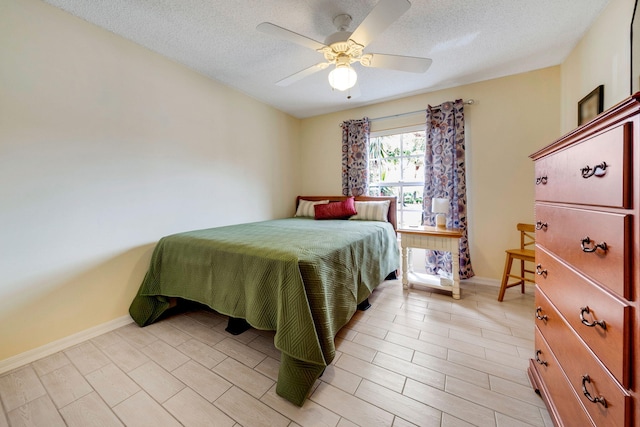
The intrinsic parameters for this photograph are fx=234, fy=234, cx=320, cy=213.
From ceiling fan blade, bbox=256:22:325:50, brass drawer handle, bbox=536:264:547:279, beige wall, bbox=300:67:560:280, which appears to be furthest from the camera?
beige wall, bbox=300:67:560:280

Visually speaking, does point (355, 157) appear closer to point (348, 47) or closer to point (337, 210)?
point (337, 210)

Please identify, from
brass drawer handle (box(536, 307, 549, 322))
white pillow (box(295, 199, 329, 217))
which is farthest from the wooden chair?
white pillow (box(295, 199, 329, 217))

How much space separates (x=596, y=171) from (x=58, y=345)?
3137 millimetres

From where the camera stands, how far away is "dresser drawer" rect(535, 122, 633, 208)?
616 millimetres

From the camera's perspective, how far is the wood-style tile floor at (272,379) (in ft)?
3.78

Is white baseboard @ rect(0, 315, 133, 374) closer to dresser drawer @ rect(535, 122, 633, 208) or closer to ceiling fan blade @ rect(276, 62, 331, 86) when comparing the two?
ceiling fan blade @ rect(276, 62, 331, 86)

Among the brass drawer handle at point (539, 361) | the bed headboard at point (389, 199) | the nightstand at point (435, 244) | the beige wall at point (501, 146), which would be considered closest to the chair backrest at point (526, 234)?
the beige wall at point (501, 146)

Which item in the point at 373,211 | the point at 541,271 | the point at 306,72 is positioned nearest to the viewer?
the point at 541,271

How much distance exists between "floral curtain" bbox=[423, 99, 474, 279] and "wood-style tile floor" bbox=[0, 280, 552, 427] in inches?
35.1

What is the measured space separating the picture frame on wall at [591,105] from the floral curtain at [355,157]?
2.11 m

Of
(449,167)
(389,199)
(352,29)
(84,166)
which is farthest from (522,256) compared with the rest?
(84,166)

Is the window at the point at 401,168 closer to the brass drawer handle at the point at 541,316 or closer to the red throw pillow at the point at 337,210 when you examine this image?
the red throw pillow at the point at 337,210

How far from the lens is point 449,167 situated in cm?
281

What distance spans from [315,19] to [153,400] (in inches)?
105
